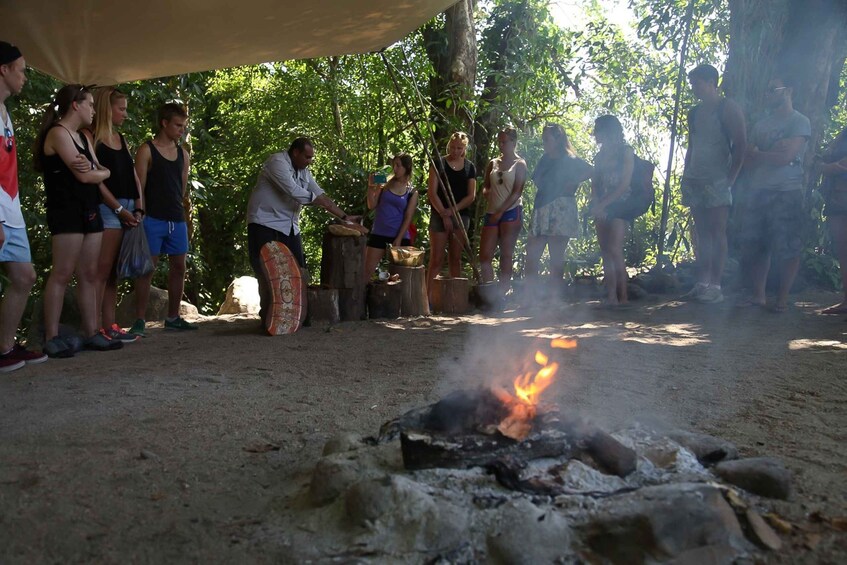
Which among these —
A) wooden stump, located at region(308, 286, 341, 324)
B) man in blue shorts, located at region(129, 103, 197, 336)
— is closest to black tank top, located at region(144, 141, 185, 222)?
man in blue shorts, located at region(129, 103, 197, 336)

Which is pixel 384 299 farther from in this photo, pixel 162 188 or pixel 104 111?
pixel 104 111

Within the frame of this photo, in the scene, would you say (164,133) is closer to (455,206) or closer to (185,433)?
(455,206)

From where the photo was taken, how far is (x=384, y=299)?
21.4 feet

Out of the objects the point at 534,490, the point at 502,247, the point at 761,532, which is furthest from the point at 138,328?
the point at 761,532

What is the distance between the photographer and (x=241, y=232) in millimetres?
12797

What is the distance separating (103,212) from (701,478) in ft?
14.2

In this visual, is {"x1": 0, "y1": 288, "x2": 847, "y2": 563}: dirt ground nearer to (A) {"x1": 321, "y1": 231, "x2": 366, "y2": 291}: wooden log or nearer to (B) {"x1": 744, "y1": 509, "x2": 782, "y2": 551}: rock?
(B) {"x1": 744, "y1": 509, "x2": 782, "y2": 551}: rock

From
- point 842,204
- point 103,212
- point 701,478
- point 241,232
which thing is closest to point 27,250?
point 103,212

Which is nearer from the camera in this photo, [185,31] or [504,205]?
[185,31]

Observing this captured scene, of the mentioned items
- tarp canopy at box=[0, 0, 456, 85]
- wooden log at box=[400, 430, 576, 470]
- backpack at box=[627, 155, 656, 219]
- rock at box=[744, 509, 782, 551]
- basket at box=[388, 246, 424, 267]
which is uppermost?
tarp canopy at box=[0, 0, 456, 85]

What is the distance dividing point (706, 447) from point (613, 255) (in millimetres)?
4272

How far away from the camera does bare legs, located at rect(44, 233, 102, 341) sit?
4551 millimetres

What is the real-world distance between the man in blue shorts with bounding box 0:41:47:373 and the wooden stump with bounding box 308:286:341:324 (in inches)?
91.5

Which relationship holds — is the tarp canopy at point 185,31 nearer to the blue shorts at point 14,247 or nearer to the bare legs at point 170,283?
the bare legs at point 170,283
